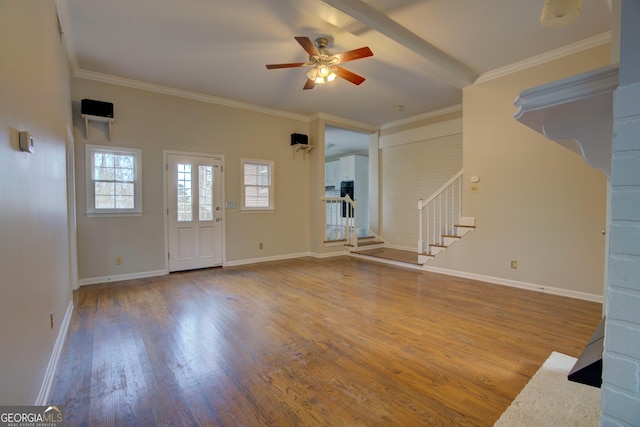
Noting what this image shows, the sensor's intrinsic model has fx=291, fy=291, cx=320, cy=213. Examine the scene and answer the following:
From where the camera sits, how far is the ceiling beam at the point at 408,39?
2793mm

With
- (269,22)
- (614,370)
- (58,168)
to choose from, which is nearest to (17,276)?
(58,168)

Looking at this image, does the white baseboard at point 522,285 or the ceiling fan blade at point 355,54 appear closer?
the ceiling fan blade at point 355,54

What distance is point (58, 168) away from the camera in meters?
2.72

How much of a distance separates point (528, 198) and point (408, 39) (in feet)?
8.71

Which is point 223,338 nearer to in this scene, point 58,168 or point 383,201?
point 58,168

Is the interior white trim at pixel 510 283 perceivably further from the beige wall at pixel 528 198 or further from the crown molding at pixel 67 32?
the crown molding at pixel 67 32

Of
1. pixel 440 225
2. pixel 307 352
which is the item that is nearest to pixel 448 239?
pixel 440 225

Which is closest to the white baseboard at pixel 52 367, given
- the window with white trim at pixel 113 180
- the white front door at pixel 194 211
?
the window with white trim at pixel 113 180

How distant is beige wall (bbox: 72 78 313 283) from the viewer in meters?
4.31

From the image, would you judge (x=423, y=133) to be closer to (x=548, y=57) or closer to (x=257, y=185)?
(x=548, y=57)

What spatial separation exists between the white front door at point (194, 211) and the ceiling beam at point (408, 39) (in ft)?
11.6

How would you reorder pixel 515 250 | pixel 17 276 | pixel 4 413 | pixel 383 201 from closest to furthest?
1. pixel 4 413
2. pixel 17 276
3. pixel 515 250
4. pixel 383 201

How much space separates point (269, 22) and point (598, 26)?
3.55 m

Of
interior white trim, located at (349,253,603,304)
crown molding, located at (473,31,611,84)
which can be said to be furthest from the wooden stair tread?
crown molding, located at (473,31,611,84)
